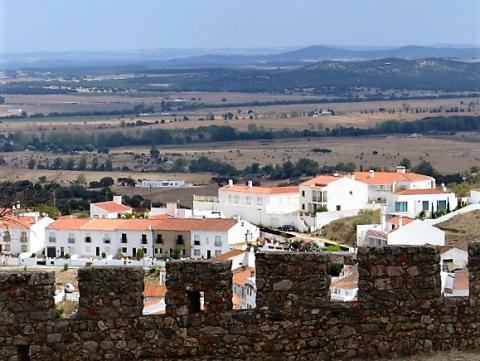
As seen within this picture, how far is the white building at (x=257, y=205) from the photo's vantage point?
68.6 m

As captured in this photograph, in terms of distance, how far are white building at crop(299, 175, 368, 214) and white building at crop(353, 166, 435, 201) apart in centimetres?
164

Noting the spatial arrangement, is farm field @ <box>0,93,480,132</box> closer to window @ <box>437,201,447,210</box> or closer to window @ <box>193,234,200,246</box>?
window @ <box>437,201,447,210</box>

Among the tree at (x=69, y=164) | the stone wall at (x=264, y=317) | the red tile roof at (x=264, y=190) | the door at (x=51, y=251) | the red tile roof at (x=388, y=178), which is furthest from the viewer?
the tree at (x=69, y=164)

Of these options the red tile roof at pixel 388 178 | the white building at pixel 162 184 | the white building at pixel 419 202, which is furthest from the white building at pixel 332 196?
the white building at pixel 162 184

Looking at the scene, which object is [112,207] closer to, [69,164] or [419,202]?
[419,202]

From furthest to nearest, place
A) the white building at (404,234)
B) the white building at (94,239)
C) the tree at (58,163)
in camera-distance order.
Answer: the tree at (58,163)
the white building at (94,239)
the white building at (404,234)

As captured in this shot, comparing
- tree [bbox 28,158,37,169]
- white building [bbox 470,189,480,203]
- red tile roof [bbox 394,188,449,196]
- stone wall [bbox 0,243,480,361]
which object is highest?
stone wall [bbox 0,243,480,361]

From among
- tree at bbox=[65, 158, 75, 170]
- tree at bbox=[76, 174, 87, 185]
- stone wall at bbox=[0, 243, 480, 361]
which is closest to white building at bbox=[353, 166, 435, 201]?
tree at bbox=[76, 174, 87, 185]

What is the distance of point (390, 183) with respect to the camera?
245 ft

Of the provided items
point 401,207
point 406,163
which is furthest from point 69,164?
point 401,207

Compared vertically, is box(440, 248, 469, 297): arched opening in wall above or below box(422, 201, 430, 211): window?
above

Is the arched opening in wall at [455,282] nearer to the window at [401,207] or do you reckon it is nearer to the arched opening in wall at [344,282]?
the arched opening in wall at [344,282]

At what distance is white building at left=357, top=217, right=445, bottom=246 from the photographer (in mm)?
46688

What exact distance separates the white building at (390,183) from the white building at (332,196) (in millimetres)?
1643
